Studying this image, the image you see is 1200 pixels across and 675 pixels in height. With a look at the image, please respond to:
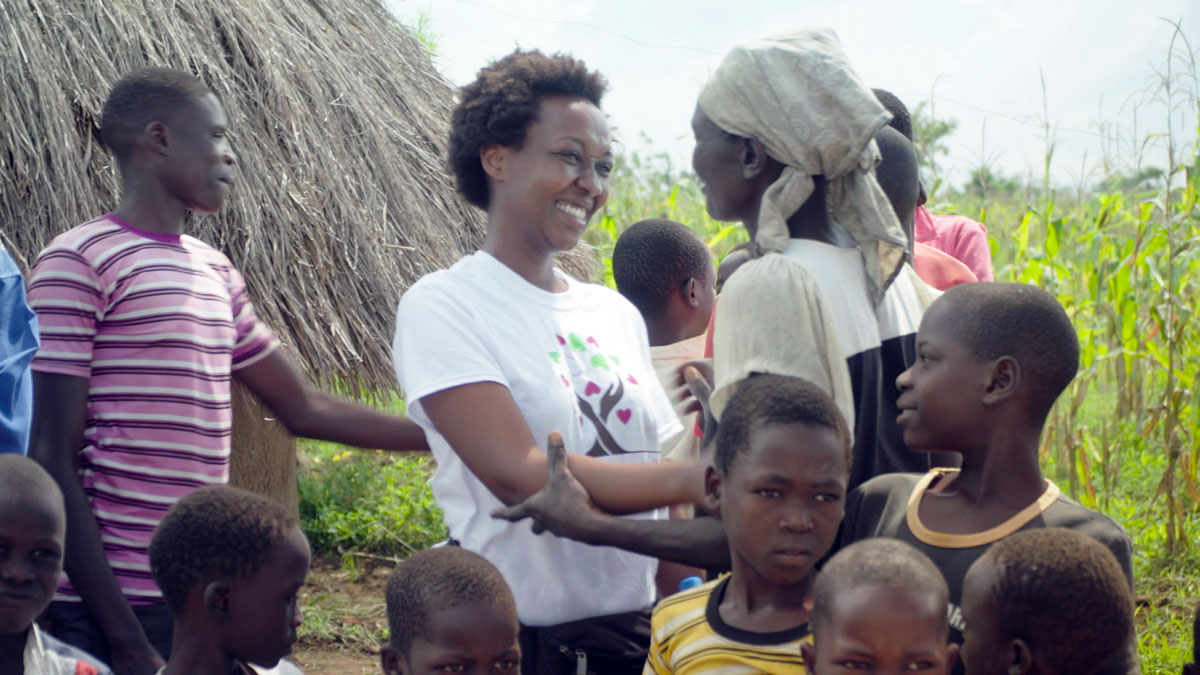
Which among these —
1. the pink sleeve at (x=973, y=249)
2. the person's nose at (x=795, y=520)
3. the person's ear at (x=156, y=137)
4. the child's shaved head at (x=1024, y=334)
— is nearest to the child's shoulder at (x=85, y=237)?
the person's ear at (x=156, y=137)

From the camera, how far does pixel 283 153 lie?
5.16 metres

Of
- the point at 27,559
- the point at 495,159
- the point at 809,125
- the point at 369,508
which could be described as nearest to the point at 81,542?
the point at 27,559

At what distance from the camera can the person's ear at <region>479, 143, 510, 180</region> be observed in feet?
8.85

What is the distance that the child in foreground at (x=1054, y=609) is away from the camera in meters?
1.94

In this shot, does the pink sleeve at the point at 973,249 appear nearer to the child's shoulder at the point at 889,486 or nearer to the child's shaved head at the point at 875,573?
the child's shoulder at the point at 889,486

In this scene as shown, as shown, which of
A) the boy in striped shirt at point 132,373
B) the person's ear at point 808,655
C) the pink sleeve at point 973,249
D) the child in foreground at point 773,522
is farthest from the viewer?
the pink sleeve at point 973,249

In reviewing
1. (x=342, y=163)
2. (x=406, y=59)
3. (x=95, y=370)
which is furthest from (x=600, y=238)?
(x=95, y=370)

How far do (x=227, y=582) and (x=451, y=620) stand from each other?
498mm

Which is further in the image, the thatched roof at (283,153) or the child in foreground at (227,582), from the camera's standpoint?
the thatched roof at (283,153)

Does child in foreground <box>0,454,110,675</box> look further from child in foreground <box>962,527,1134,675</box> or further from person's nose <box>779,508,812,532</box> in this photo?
child in foreground <box>962,527,1134,675</box>

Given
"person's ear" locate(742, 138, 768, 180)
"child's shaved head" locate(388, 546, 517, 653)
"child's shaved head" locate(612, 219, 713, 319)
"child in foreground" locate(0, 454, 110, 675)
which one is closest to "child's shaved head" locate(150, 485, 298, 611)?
"child in foreground" locate(0, 454, 110, 675)

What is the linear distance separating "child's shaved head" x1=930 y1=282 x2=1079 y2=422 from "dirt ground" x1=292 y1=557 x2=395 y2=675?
3.60m

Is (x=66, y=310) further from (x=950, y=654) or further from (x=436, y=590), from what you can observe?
(x=950, y=654)

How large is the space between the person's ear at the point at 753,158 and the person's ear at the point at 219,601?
131cm
